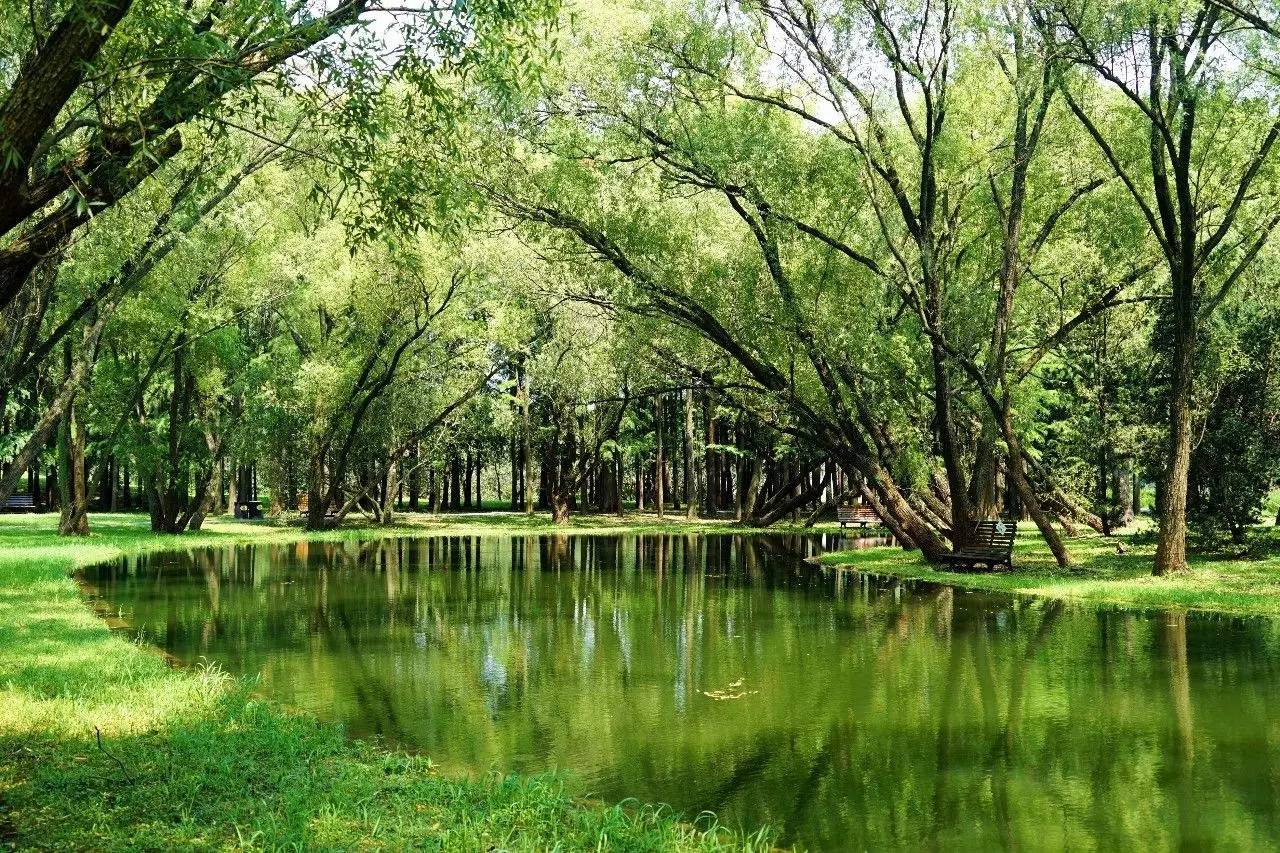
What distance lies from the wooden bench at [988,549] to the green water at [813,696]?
1.83m

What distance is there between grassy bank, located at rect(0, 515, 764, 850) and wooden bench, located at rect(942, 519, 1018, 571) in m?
16.4

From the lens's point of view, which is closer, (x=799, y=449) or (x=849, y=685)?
(x=849, y=685)

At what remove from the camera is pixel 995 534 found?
2297cm

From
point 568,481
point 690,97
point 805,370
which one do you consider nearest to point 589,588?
point 805,370

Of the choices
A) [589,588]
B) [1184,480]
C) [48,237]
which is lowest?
[589,588]

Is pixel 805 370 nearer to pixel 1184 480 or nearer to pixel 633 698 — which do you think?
pixel 1184 480

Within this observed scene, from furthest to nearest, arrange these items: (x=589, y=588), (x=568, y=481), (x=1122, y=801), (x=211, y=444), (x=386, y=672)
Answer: (x=568, y=481) < (x=211, y=444) < (x=589, y=588) < (x=386, y=672) < (x=1122, y=801)

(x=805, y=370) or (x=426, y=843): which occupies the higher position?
(x=805, y=370)

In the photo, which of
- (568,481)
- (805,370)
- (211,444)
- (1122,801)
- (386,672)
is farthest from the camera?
(568,481)

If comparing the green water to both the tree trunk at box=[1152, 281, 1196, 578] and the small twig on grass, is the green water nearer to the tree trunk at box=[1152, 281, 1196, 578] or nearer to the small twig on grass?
the small twig on grass

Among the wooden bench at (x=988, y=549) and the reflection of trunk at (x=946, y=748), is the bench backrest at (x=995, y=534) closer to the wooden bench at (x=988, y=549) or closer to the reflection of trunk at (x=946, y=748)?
the wooden bench at (x=988, y=549)

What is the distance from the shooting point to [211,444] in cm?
3538

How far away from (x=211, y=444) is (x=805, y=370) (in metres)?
21.0

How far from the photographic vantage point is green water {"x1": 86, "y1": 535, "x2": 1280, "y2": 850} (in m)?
7.27
